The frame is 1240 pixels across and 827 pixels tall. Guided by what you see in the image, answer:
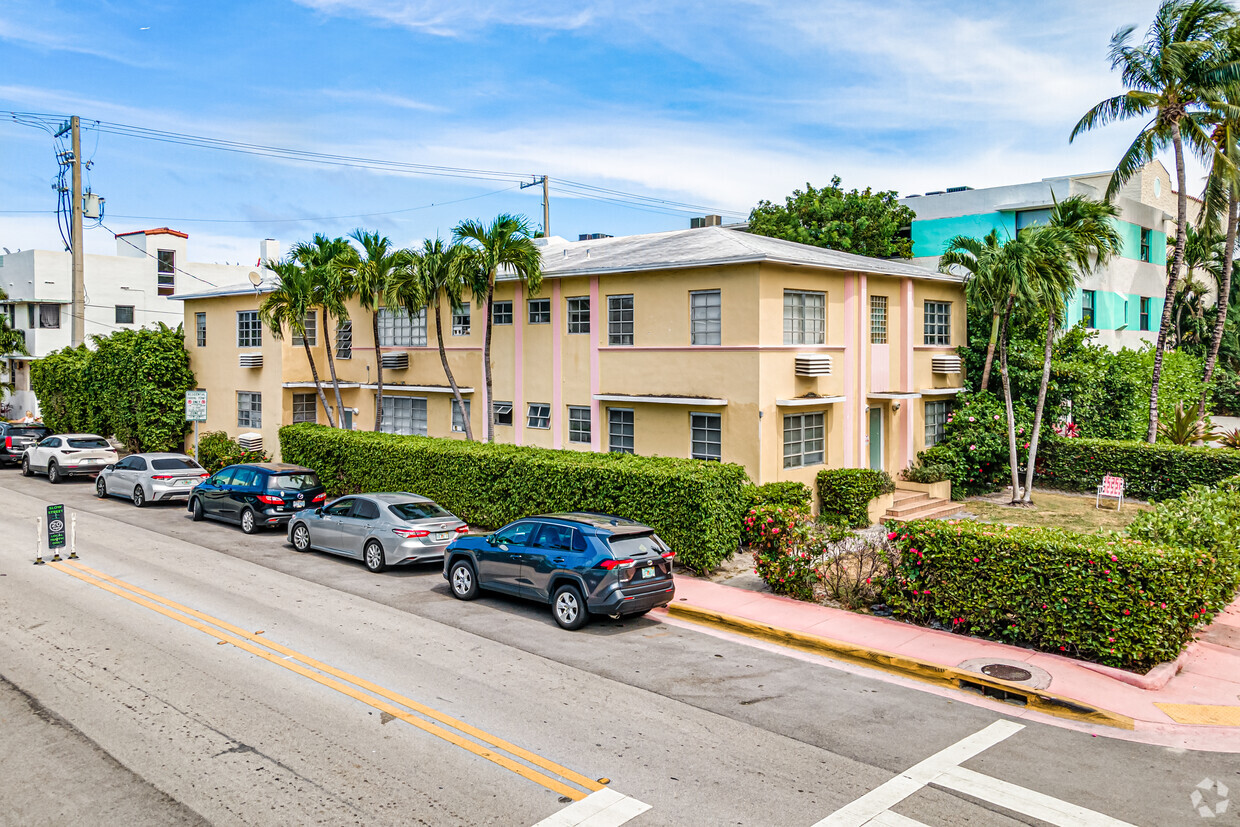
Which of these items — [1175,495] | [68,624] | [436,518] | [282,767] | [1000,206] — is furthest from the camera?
[1000,206]

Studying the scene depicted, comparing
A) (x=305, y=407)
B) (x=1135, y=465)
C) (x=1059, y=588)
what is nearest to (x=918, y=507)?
(x=1135, y=465)

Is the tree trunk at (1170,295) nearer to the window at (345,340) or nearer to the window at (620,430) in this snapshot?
the window at (620,430)

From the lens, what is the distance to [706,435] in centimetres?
2164

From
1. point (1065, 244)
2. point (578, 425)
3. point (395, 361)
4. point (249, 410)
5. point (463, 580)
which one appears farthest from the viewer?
point (249, 410)

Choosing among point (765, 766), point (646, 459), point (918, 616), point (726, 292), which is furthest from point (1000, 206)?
point (765, 766)

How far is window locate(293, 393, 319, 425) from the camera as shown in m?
31.9

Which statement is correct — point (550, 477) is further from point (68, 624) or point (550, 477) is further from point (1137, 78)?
point (1137, 78)

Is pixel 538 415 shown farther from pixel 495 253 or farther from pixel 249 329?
pixel 249 329

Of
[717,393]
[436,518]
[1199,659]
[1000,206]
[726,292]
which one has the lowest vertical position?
[1199,659]

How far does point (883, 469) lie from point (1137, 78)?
43.0ft

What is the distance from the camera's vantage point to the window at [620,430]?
23.3 meters

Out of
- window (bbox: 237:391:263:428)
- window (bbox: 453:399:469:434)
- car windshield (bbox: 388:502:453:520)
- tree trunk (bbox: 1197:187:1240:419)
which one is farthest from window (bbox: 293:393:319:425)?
tree trunk (bbox: 1197:187:1240:419)

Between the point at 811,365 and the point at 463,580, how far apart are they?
10.3m

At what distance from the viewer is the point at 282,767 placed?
8.39 metres
